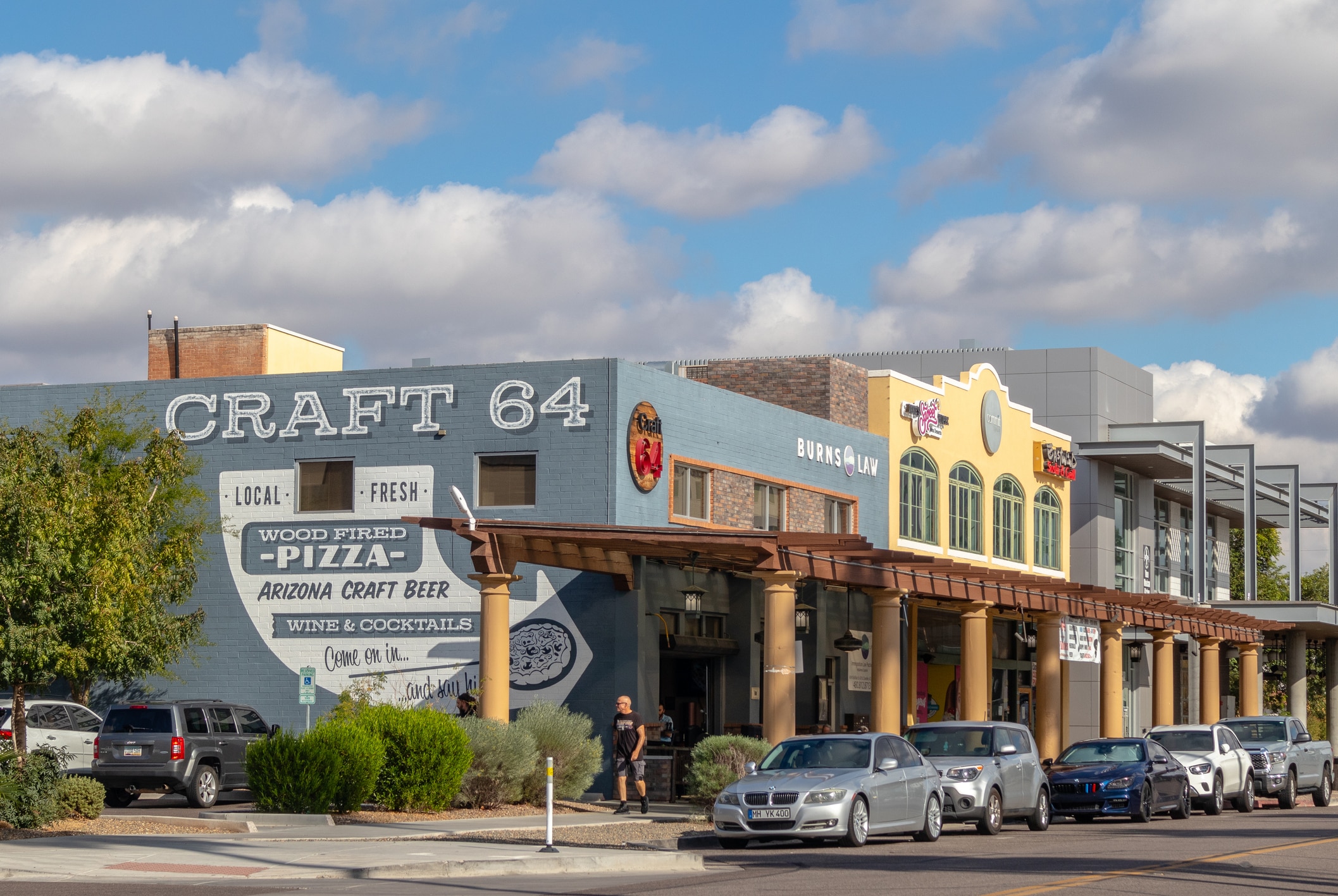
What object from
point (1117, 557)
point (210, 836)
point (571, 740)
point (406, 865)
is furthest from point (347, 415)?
point (1117, 557)

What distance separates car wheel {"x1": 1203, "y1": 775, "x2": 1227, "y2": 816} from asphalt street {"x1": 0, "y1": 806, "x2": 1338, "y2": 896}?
6.05 meters

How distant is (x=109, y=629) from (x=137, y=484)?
86.9 inches

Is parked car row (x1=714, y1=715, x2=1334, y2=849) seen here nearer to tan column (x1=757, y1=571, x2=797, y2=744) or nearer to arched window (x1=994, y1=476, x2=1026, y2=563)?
tan column (x1=757, y1=571, x2=797, y2=744)

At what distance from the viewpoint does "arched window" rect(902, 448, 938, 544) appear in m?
41.0

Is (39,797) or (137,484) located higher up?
(137,484)

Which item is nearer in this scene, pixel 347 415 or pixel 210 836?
pixel 210 836

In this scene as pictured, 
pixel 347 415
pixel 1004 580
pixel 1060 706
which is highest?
pixel 347 415

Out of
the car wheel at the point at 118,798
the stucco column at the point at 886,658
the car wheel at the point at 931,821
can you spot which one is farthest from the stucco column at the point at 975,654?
the car wheel at the point at 118,798

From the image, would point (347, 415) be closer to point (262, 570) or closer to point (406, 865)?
point (262, 570)

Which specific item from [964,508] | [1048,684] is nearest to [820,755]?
[1048,684]

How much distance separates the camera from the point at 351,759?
23.2 metres

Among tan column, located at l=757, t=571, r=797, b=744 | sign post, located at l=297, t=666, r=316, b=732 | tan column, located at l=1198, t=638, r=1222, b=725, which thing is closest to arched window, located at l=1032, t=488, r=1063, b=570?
tan column, located at l=1198, t=638, r=1222, b=725

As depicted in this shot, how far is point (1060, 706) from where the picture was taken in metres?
45.6

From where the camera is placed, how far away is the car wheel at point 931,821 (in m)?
21.5
